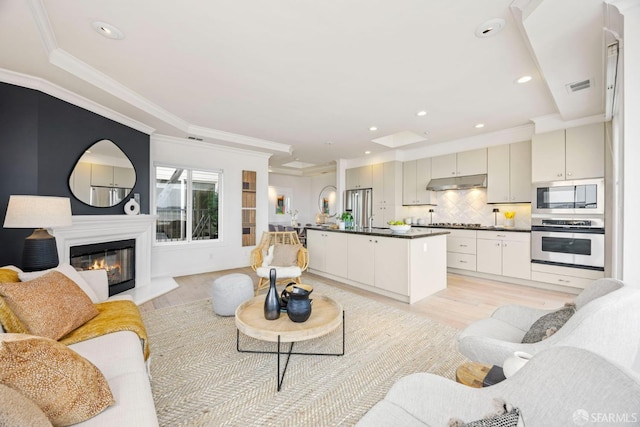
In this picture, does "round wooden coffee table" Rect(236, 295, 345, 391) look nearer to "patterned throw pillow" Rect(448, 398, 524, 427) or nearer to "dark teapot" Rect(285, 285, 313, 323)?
"dark teapot" Rect(285, 285, 313, 323)

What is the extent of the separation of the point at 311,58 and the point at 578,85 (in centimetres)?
276

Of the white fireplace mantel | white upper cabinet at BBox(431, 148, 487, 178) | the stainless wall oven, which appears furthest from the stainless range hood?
the white fireplace mantel

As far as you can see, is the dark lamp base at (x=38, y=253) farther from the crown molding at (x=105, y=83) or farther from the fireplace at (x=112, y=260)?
the crown molding at (x=105, y=83)

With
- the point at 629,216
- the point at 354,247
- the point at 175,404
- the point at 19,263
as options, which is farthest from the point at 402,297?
the point at 19,263

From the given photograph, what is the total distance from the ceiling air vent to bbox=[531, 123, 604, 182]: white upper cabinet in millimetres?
1251

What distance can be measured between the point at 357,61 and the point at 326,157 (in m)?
4.38

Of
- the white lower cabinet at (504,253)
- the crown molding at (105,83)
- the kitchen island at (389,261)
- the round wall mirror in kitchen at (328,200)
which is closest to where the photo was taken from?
the crown molding at (105,83)

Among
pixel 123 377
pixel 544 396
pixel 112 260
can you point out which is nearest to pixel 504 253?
pixel 544 396

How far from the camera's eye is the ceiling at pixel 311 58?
194cm

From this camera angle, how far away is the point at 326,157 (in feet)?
22.9

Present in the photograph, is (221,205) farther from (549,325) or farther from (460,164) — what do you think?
(549,325)

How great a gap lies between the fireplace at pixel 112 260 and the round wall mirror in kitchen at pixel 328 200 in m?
5.77

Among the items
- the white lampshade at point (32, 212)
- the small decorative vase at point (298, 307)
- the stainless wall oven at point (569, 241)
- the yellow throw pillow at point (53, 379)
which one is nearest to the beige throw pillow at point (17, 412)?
the yellow throw pillow at point (53, 379)

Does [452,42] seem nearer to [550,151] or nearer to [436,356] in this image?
[436,356]
